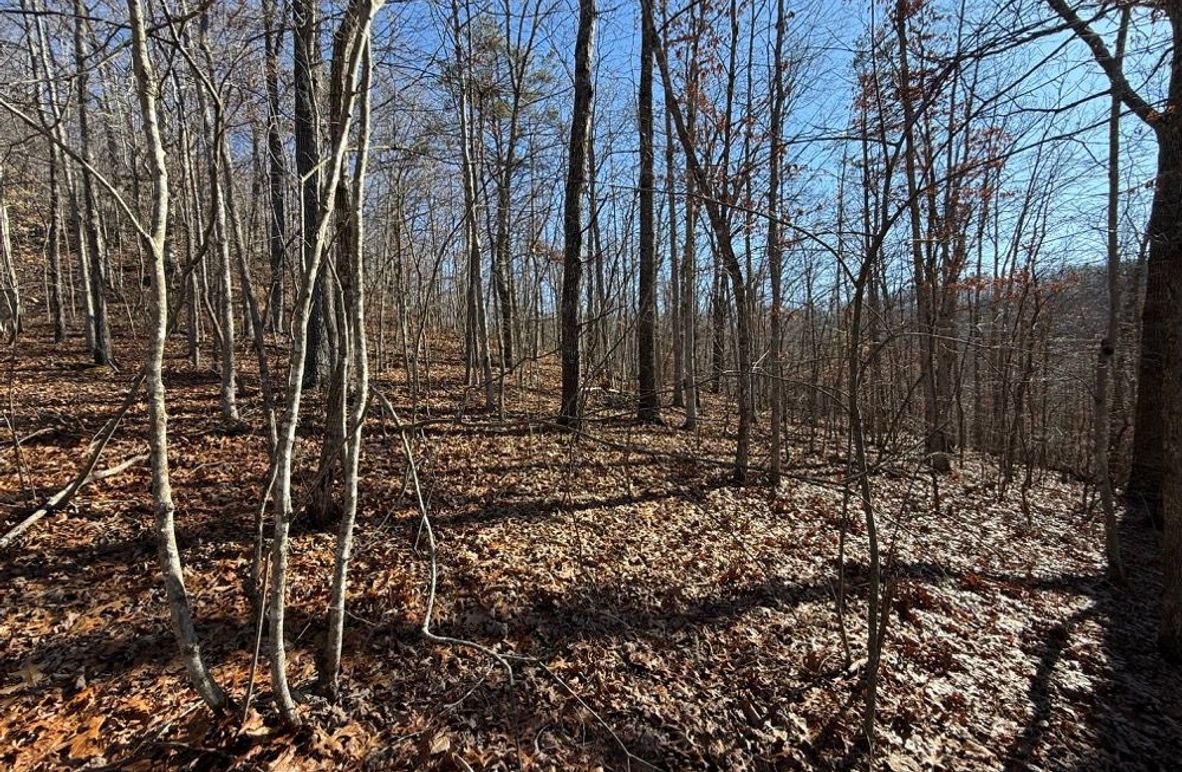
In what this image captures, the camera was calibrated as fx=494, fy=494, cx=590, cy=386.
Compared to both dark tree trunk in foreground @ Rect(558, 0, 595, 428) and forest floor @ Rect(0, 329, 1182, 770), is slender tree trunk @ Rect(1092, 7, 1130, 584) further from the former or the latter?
dark tree trunk in foreground @ Rect(558, 0, 595, 428)

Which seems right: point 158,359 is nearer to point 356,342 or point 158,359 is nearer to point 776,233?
point 356,342

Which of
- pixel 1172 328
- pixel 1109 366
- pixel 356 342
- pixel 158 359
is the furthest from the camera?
pixel 1109 366

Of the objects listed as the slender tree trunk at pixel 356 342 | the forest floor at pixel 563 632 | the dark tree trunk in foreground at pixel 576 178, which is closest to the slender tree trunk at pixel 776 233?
the forest floor at pixel 563 632

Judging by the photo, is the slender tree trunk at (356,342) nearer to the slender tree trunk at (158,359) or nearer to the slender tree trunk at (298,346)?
the slender tree trunk at (298,346)

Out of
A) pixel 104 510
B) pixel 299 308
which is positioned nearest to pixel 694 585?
pixel 299 308

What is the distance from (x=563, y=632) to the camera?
3400 mm

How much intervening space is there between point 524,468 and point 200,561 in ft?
10.4

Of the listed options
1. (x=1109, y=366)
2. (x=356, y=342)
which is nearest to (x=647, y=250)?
(x=1109, y=366)

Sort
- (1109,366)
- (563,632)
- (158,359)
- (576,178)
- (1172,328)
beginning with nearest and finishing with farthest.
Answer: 1. (158,359)
2. (563,632)
3. (1172,328)
4. (1109,366)
5. (576,178)

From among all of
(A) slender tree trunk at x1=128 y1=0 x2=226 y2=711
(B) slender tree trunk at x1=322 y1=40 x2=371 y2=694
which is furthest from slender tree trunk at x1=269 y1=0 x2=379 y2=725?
(A) slender tree trunk at x1=128 y1=0 x2=226 y2=711

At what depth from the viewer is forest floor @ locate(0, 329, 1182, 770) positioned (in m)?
2.52

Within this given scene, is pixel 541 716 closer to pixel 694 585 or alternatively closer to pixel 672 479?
pixel 694 585

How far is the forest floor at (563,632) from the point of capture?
99.2 inches

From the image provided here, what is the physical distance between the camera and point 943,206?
7363 millimetres
